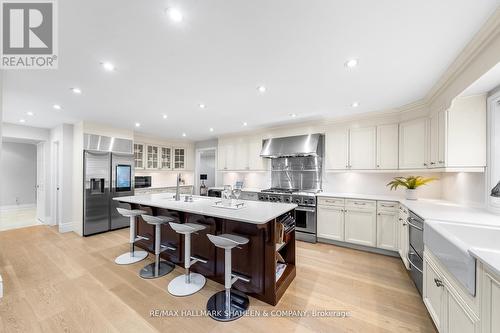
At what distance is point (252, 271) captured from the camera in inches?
86.6

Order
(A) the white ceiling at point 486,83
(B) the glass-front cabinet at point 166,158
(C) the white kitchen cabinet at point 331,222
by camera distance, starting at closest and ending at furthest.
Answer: (A) the white ceiling at point 486,83 < (C) the white kitchen cabinet at point 331,222 < (B) the glass-front cabinet at point 166,158

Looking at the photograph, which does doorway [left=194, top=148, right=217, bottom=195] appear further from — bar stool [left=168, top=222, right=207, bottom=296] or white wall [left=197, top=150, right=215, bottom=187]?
bar stool [left=168, top=222, right=207, bottom=296]

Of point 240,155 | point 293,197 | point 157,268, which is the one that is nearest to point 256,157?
point 240,155

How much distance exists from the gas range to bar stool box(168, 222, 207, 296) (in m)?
2.16

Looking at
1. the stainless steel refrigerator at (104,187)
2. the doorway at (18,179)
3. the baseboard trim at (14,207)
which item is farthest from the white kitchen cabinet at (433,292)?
the baseboard trim at (14,207)

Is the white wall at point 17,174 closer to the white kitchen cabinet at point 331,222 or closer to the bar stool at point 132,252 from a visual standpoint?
the bar stool at point 132,252

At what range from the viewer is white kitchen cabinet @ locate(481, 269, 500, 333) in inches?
38.3

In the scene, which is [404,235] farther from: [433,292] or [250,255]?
[250,255]

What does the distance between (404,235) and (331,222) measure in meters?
1.14

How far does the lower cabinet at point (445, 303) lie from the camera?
1.18 m

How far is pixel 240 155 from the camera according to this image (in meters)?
5.44

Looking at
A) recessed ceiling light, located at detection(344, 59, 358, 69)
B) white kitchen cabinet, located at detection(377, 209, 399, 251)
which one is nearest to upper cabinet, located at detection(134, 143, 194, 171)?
recessed ceiling light, located at detection(344, 59, 358, 69)

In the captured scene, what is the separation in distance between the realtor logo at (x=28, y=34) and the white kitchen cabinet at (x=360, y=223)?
428 centimetres

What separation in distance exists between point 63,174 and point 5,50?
3.56m
